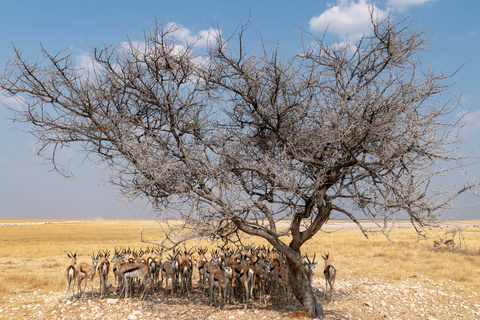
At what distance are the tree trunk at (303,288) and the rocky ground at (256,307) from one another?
0.28 meters

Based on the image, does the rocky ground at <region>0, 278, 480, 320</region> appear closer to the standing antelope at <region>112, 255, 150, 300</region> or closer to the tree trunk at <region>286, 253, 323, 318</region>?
the tree trunk at <region>286, 253, 323, 318</region>

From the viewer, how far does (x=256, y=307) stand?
31.5 ft

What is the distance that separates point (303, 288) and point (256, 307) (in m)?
1.67

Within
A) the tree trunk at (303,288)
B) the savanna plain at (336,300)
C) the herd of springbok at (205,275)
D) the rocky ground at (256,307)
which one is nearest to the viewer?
the tree trunk at (303,288)

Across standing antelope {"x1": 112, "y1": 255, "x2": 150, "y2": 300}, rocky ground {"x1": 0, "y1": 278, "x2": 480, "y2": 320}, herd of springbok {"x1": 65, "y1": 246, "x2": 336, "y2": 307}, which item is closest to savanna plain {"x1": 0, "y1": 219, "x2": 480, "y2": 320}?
rocky ground {"x1": 0, "y1": 278, "x2": 480, "y2": 320}

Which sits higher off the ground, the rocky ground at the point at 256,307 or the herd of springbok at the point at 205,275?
Answer: the herd of springbok at the point at 205,275

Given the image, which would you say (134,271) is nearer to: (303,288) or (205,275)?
(205,275)

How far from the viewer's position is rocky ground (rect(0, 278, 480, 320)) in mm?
8648

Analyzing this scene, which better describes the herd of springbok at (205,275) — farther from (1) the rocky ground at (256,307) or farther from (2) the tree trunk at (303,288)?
(2) the tree trunk at (303,288)

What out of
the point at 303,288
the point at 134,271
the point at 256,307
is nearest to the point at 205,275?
the point at 256,307

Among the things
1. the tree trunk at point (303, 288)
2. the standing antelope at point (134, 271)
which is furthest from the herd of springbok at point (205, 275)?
the tree trunk at point (303, 288)

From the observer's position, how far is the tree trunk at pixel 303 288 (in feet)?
27.7

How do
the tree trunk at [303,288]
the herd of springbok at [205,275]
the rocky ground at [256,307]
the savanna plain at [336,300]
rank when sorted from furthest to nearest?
the herd of springbok at [205,275] → the savanna plain at [336,300] → the rocky ground at [256,307] → the tree trunk at [303,288]

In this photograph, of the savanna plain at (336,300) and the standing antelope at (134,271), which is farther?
the standing antelope at (134,271)
